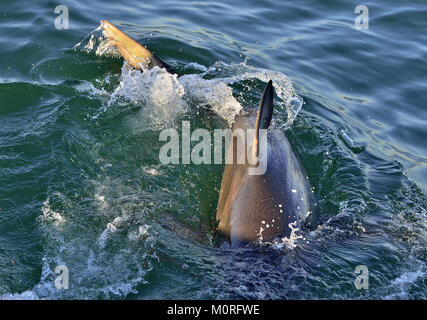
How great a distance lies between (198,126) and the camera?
23.1ft

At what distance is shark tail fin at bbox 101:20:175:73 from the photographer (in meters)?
7.40

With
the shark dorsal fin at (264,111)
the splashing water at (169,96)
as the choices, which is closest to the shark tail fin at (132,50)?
the splashing water at (169,96)

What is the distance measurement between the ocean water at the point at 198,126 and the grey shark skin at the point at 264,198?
0.64 feet

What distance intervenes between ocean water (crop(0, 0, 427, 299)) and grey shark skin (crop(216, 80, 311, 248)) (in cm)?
20

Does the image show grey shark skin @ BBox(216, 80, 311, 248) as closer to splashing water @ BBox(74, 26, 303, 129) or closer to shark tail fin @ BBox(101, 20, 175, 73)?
splashing water @ BBox(74, 26, 303, 129)

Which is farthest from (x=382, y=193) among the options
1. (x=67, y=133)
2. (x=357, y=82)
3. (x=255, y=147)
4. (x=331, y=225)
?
(x=67, y=133)

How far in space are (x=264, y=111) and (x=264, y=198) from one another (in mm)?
842

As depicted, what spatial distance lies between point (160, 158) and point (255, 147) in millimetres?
1649

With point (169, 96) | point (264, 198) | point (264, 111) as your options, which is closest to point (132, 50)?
point (169, 96)

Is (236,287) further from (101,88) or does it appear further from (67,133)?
(101,88)

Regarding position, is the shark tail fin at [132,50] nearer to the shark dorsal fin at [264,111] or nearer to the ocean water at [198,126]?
the ocean water at [198,126]

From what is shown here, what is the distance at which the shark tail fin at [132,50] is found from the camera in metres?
7.40

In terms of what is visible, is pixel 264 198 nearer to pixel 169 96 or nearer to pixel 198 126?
pixel 198 126

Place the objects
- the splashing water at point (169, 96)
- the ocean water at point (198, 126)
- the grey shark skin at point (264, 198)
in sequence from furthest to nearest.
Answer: the splashing water at point (169, 96) → the grey shark skin at point (264, 198) → the ocean water at point (198, 126)
